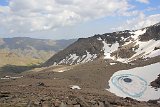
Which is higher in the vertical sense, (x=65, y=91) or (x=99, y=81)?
(x=99, y=81)

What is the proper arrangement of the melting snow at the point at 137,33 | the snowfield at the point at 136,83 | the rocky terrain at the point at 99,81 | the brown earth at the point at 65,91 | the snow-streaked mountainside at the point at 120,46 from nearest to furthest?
the brown earth at the point at 65,91 → the rocky terrain at the point at 99,81 → the snowfield at the point at 136,83 → the snow-streaked mountainside at the point at 120,46 → the melting snow at the point at 137,33

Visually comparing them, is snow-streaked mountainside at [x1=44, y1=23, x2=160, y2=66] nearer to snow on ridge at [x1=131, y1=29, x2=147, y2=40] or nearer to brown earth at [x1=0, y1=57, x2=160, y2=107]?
snow on ridge at [x1=131, y1=29, x2=147, y2=40]

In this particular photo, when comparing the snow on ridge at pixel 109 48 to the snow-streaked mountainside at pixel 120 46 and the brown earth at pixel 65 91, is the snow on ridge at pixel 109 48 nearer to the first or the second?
the snow-streaked mountainside at pixel 120 46

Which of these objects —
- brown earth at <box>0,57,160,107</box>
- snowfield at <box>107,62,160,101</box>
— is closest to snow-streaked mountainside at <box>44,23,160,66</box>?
brown earth at <box>0,57,160,107</box>

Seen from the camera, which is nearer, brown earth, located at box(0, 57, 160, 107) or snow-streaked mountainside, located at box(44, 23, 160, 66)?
brown earth, located at box(0, 57, 160, 107)

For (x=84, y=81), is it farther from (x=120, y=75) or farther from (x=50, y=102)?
(x=50, y=102)

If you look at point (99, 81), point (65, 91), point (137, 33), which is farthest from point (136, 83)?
point (137, 33)

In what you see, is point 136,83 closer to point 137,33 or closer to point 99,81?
point 99,81

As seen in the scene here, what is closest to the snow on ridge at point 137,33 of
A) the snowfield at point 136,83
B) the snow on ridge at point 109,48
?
the snow on ridge at point 109,48
